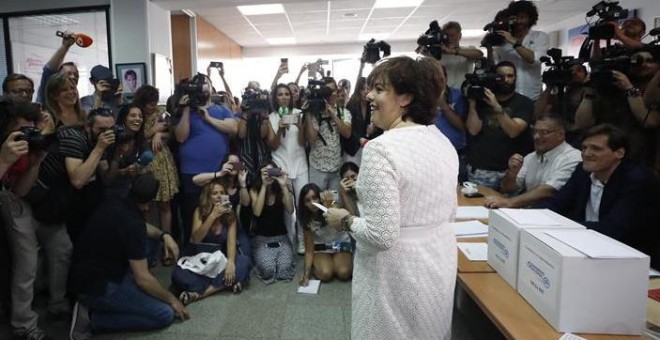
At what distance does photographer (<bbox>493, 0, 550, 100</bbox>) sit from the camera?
2918 mm

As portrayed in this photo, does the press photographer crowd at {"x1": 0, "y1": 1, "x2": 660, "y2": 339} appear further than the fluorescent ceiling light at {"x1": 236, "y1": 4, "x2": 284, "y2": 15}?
No

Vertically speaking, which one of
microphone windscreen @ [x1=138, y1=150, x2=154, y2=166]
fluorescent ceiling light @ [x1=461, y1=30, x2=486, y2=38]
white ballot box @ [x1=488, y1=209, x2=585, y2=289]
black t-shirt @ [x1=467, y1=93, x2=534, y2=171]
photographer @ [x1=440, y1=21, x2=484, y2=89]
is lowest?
white ballot box @ [x1=488, y1=209, x2=585, y2=289]

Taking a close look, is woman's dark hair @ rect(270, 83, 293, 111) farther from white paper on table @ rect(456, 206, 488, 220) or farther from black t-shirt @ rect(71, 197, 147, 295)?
white paper on table @ rect(456, 206, 488, 220)

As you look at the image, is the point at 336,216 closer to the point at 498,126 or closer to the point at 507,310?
the point at 507,310

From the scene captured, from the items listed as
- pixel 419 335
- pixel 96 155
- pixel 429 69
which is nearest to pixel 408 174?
pixel 429 69

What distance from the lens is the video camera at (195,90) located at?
9.91 ft

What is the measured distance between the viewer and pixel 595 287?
1.11 meters

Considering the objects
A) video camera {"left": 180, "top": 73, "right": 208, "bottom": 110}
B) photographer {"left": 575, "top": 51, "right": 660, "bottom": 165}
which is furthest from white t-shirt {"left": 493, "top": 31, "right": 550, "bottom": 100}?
video camera {"left": 180, "top": 73, "right": 208, "bottom": 110}

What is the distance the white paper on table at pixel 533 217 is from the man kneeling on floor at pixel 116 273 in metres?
1.79

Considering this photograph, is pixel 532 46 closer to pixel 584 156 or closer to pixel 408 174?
pixel 584 156

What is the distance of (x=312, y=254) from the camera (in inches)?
117

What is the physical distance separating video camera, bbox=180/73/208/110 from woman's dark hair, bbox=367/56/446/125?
7.10 feet

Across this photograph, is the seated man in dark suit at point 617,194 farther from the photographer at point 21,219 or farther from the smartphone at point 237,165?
the photographer at point 21,219

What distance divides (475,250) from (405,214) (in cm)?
81
